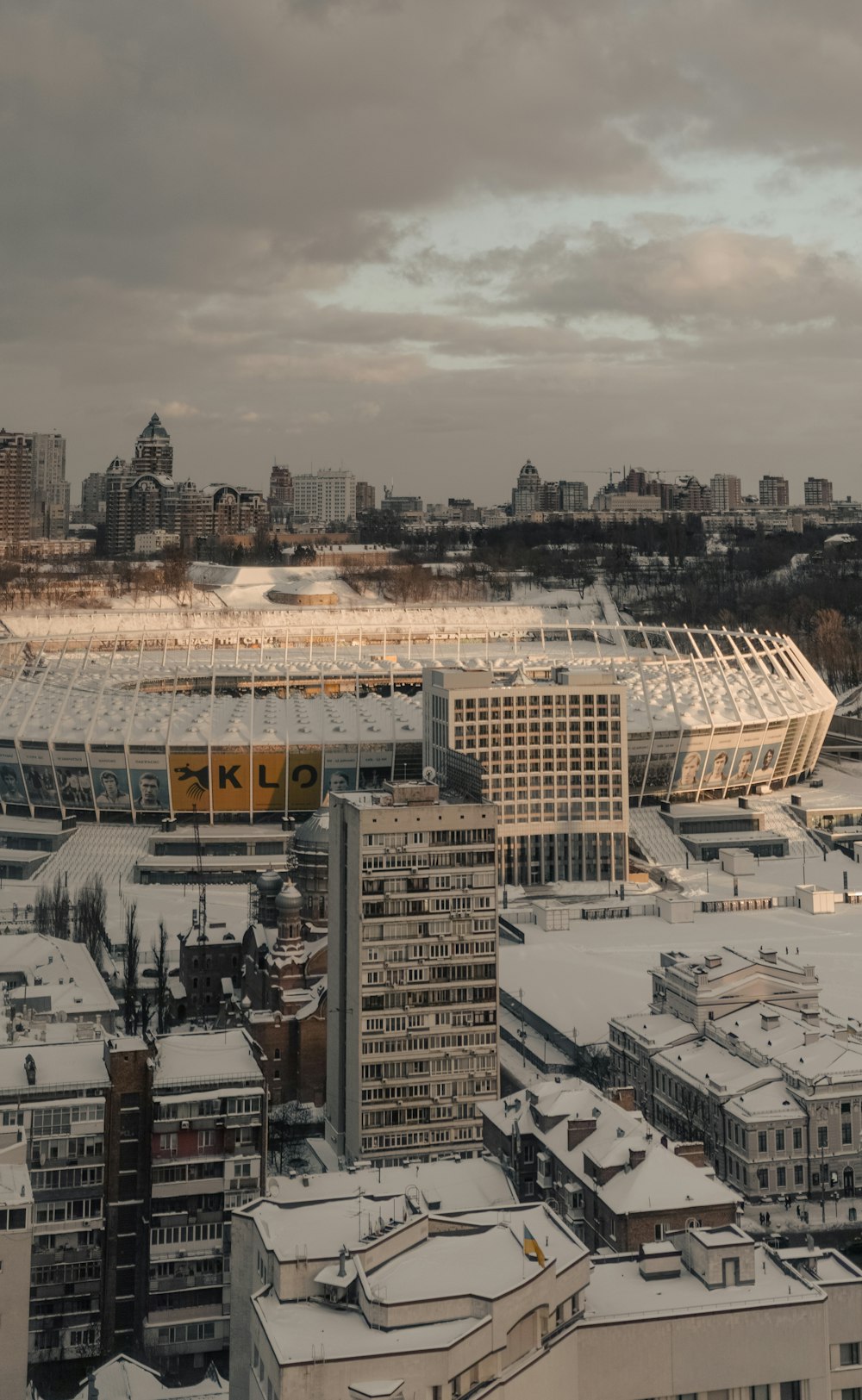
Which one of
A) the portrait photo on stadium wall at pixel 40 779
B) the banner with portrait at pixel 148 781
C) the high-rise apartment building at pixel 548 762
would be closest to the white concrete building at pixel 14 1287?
the high-rise apartment building at pixel 548 762

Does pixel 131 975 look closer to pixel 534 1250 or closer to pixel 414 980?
pixel 414 980

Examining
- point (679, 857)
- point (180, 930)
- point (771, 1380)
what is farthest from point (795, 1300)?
point (679, 857)

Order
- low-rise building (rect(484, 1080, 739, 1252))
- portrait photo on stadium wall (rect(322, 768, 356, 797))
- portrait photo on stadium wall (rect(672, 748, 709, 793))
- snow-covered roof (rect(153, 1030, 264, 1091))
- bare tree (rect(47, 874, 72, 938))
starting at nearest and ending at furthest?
low-rise building (rect(484, 1080, 739, 1252)) → snow-covered roof (rect(153, 1030, 264, 1091)) → bare tree (rect(47, 874, 72, 938)) → portrait photo on stadium wall (rect(322, 768, 356, 797)) → portrait photo on stadium wall (rect(672, 748, 709, 793))

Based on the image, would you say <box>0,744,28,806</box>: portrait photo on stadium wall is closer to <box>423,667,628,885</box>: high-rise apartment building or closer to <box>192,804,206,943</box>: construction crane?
<box>192,804,206,943</box>: construction crane

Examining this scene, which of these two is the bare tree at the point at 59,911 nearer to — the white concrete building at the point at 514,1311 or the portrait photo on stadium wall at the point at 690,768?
the portrait photo on stadium wall at the point at 690,768

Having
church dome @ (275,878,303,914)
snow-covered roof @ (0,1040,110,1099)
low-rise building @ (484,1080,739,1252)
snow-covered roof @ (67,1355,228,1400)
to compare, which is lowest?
snow-covered roof @ (67,1355,228,1400)

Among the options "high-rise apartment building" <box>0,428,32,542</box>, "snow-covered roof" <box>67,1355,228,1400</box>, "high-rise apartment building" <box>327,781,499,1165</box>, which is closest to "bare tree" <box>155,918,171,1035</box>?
"high-rise apartment building" <box>327,781,499,1165</box>

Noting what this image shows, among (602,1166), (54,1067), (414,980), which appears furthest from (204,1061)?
(602,1166)
